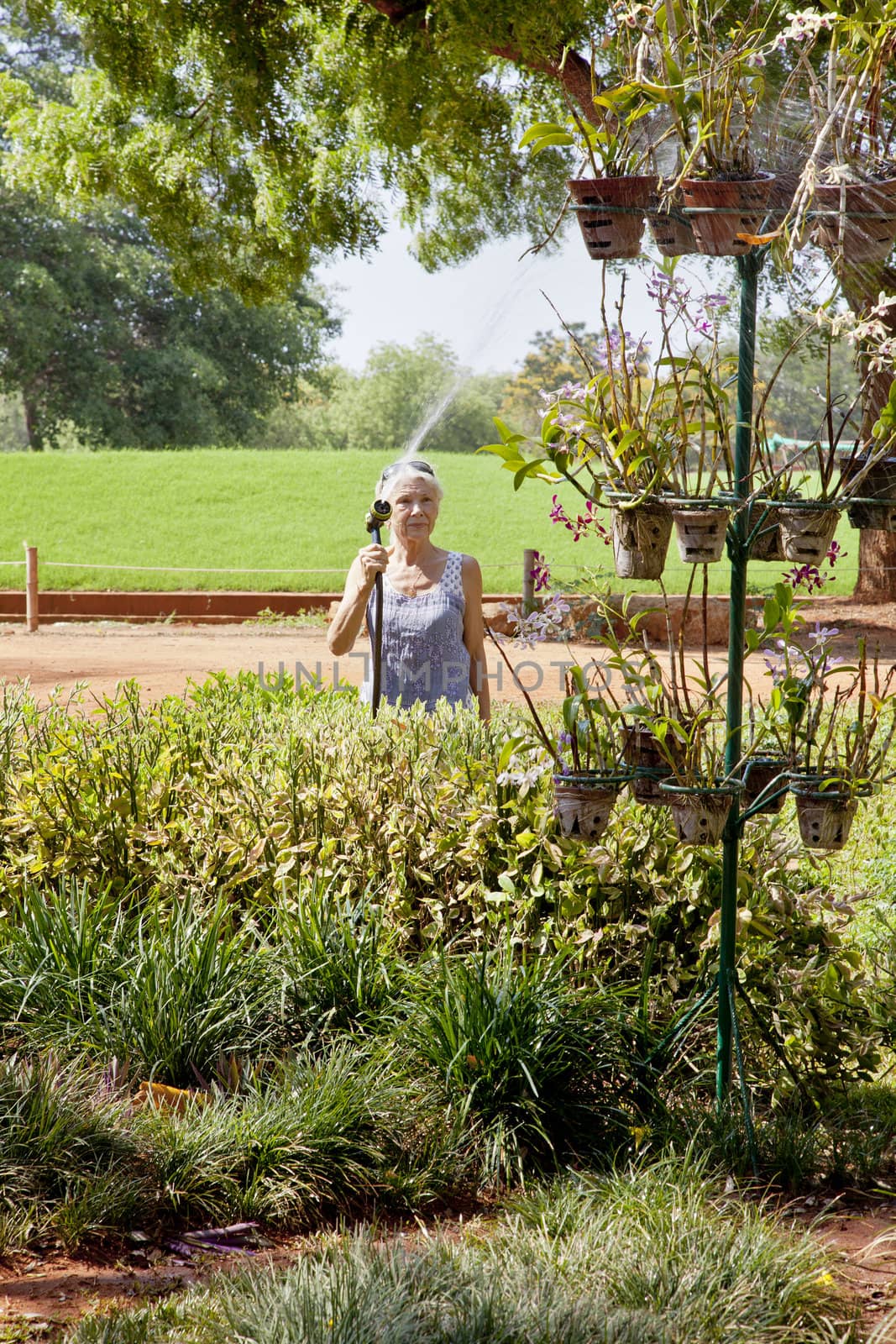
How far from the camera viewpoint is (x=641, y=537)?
2.55 metres

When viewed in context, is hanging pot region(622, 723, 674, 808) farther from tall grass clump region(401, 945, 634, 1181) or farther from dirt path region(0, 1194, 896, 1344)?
dirt path region(0, 1194, 896, 1344)

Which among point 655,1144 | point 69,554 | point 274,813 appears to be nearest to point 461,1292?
point 655,1144

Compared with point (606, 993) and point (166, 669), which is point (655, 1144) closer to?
point (606, 993)

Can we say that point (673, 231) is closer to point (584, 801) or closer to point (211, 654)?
point (584, 801)

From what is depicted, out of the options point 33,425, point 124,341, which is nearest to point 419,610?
point 124,341

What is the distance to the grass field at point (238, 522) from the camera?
17.9m

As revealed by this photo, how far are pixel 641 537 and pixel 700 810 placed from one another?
0.58 m

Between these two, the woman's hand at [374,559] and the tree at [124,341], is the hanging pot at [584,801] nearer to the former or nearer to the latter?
the woman's hand at [374,559]

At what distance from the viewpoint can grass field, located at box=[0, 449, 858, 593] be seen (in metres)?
17.9

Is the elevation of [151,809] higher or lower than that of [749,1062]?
higher

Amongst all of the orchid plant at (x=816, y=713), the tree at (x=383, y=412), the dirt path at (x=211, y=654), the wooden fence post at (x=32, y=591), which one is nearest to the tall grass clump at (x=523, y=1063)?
the orchid plant at (x=816, y=713)

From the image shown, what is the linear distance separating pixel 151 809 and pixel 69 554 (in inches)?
678

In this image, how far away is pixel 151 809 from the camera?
3613 mm

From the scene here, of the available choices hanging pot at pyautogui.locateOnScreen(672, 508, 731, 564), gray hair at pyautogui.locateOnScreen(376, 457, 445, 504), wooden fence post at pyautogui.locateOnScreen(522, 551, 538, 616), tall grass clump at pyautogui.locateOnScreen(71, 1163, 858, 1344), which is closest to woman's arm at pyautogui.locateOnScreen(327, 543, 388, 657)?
gray hair at pyautogui.locateOnScreen(376, 457, 445, 504)
